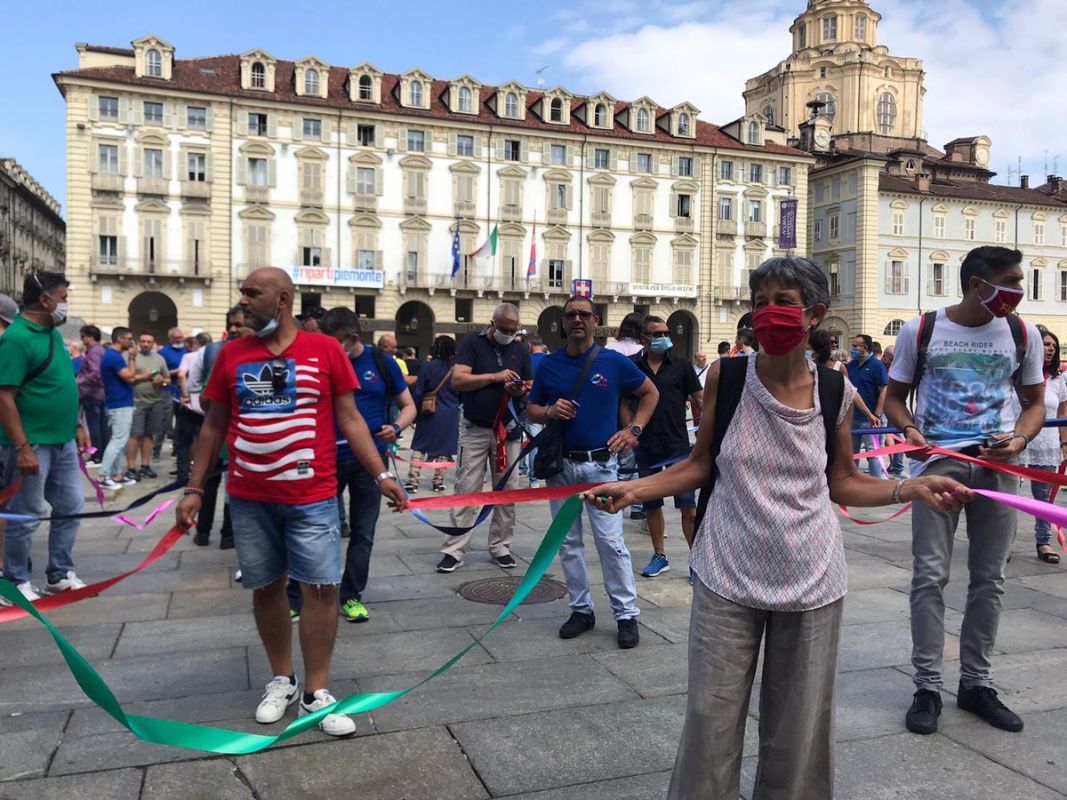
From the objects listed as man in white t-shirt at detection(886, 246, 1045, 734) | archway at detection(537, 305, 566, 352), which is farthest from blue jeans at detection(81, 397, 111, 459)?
archway at detection(537, 305, 566, 352)

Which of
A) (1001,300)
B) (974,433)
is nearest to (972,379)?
(974,433)

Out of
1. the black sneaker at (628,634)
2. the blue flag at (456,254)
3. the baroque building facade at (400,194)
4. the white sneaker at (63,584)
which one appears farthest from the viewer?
the blue flag at (456,254)

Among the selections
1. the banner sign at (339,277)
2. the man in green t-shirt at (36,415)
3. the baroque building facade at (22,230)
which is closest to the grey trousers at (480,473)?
the man in green t-shirt at (36,415)

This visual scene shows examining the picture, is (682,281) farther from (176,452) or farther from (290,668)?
(290,668)

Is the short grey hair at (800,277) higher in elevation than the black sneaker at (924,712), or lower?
higher

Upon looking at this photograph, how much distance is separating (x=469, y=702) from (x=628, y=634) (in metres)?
1.11

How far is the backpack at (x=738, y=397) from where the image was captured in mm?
2561

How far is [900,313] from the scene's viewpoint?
54.1m

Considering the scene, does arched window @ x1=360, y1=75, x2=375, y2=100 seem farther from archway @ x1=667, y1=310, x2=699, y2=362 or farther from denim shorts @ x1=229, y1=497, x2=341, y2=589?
denim shorts @ x1=229, y1=497, x2=341, y2=589

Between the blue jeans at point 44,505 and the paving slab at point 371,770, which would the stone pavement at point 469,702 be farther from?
the blue jeans at point 44,505

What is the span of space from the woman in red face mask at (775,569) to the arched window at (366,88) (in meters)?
45.6

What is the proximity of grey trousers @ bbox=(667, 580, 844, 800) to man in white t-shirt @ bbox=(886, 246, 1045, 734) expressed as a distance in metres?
1.33

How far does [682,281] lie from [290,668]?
4749 centimetres

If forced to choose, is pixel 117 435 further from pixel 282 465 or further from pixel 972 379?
pixel 972 379
